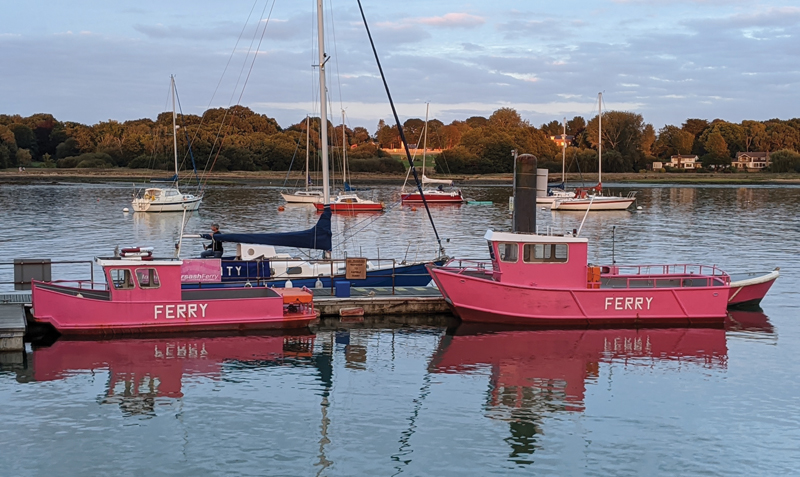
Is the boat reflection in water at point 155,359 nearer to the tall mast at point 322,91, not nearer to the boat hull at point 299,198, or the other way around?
the tall mast at point 322,91

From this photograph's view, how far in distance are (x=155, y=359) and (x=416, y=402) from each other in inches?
339

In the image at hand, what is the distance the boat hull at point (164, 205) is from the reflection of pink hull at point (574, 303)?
188 feet

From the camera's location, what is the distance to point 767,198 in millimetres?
114688

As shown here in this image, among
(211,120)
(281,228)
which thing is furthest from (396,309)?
(211,120)

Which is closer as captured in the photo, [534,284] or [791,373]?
[791,373]

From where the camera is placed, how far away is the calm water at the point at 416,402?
56.8 feet

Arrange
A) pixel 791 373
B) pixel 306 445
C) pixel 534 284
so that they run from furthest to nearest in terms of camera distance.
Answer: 1. pixel 534 284
2. pixel 791 373
3. pixel 306 445

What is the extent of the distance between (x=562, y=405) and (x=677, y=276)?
12327 millimetres

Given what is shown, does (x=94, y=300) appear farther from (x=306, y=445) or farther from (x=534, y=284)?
(x=534, y=284)

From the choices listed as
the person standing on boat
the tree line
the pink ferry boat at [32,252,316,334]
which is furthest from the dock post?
the tree line

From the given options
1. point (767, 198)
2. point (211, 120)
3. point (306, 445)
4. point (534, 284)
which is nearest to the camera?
point (306, 445)

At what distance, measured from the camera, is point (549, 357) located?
26.0m

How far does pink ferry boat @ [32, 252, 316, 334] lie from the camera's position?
2625 centimetres

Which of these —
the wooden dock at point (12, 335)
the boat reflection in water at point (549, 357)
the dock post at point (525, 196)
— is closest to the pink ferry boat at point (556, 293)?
the boat reflection in water at point (549, 357)
